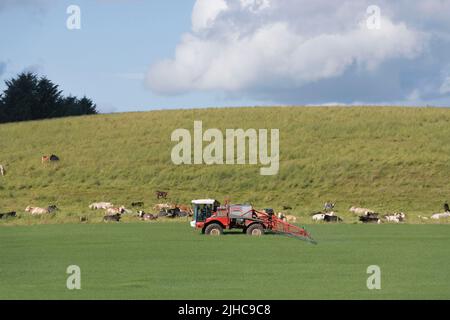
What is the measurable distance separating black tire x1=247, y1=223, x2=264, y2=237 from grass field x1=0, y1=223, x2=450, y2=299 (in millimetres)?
504

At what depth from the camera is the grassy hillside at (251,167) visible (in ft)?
218

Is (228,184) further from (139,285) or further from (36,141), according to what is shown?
(139,285)

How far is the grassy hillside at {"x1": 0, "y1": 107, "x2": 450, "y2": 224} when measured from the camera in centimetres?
6650

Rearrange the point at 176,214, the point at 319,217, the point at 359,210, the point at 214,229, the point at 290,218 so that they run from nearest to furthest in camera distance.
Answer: the point at 214,229
the point at 319,217
the point at 290,218
the point at 176,214
the point at 359,210

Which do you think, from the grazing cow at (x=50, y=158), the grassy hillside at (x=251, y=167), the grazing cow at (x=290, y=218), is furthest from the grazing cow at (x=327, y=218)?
the grazing cow at (x=50, y=158)

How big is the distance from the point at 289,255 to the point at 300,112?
219ft

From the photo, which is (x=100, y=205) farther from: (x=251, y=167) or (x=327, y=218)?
(x=251, y=167)

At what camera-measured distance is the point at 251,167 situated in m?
76.0

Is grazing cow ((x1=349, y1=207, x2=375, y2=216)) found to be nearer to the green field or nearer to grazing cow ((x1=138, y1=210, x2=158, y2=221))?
the green field

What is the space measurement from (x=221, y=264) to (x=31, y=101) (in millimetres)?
96832

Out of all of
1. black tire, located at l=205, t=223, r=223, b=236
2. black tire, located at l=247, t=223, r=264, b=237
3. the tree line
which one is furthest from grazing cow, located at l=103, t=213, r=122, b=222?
the tree line

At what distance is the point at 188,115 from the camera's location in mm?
95188

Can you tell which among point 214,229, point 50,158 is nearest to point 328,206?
point 214,229

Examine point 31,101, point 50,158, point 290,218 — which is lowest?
point 290,218
